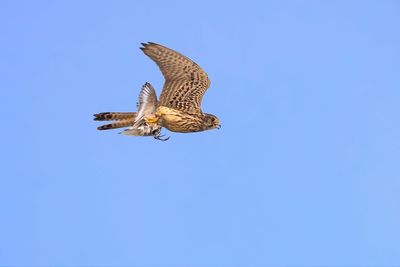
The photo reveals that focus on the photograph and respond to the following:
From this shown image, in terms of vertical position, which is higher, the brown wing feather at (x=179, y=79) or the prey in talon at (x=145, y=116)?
the brown wing feather at (x=179, y=79)

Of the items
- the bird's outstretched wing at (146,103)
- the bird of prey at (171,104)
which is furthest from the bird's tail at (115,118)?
the bird's outstretched wing at (146,103)

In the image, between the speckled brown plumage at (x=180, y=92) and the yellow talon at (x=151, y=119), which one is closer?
the yellow talon at (x=151, y=119)

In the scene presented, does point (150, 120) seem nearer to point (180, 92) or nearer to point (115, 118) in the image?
point (115, 118)

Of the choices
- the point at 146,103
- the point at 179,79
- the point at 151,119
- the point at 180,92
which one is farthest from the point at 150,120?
the point at 179,79

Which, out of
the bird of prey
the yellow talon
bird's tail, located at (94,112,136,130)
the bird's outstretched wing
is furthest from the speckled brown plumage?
bird's tail, located at (94,112,136,130)

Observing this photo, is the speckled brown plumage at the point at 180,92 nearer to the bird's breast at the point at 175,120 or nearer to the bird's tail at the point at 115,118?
the bird's breast at the point at 175,120

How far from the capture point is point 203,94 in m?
17.2

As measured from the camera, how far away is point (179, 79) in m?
16.9

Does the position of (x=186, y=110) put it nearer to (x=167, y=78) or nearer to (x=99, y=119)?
(x=167, y=78)

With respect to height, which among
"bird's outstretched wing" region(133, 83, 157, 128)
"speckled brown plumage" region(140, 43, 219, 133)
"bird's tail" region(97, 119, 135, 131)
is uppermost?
"speckled brown plumage" region(140, 43, 219, 133)

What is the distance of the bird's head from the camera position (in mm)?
16578

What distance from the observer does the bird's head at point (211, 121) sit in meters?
16.6

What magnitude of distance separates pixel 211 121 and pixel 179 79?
4.47 ft

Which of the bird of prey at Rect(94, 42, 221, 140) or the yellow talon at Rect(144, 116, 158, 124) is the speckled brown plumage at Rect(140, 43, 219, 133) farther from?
the yellow talon at Rect(144, 116, 158, 124)
